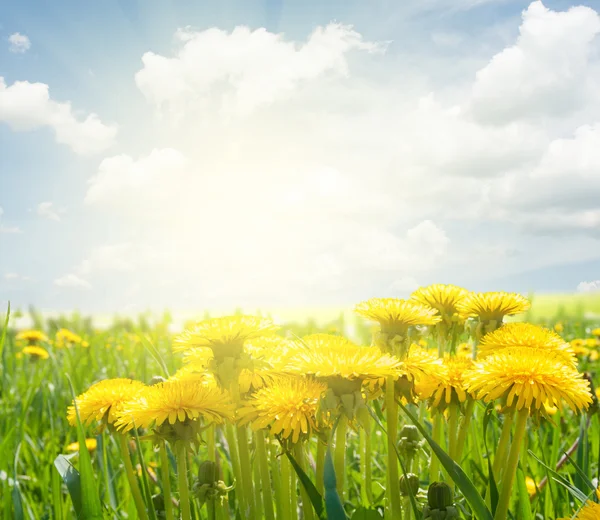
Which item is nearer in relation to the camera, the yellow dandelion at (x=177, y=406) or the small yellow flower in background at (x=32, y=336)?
the yellow dandelion at (x=177, y=406)

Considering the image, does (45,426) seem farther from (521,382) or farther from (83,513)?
(521,382)

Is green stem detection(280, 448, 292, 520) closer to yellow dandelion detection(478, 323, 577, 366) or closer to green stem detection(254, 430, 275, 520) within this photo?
green stem detection(254, 430, 275, 520)

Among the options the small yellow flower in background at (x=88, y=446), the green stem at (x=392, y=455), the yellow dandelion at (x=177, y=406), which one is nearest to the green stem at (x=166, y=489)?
the yellow dandelion at (x=177, y=406)

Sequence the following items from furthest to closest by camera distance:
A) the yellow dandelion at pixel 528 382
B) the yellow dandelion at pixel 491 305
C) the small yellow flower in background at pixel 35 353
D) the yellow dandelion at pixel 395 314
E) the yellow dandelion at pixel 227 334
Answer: the small yellow flower in background at pixel 35 353
the yellow dandelion at pixel 491 305
the yellow dandelion at pixel 395 314
the yellow dandelion at pixel 227 334
the yellow dandelion at pixel 528 382

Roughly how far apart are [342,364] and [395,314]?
1.18ft

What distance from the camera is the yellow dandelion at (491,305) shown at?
1.86 metres

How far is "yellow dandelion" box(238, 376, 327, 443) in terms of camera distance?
1263mm

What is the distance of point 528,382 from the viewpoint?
1314 mm

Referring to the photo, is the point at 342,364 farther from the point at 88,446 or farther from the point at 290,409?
the point at 88,446

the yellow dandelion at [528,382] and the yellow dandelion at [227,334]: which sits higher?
the yellow dandelion at [227,334]

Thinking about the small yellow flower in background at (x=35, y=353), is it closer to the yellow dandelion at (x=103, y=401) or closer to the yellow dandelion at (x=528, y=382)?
the yellow dandelion at (x=103, y=401)

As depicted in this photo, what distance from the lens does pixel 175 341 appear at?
4.97 ft

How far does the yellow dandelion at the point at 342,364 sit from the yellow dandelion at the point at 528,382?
0.78 ft

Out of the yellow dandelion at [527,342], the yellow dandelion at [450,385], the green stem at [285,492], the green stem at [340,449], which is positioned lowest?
the green stem at [285,492]
